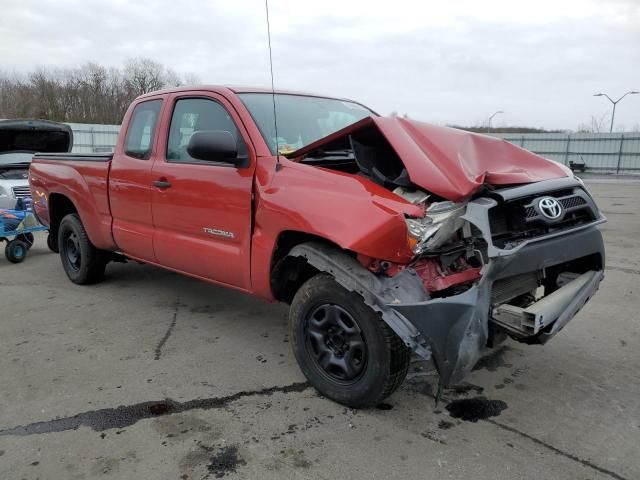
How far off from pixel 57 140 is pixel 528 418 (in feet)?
29.0

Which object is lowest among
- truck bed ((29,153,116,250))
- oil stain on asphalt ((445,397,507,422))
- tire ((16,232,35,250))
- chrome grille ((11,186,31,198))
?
oil stain on asphalt ((445,397,507,422))

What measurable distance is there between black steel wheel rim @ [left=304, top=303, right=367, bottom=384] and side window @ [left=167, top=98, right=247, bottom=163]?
59.1 inches

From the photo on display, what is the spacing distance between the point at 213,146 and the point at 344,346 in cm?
155

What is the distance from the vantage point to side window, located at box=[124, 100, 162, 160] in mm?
4543

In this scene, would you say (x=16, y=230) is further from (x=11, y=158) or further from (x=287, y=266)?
(x=287, y=266)

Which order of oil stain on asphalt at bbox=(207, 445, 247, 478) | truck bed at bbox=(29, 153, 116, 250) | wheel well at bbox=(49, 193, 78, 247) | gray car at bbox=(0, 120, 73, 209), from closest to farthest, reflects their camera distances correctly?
oil stain on asphalt at bbox=(207, 445, 247, 478)
truck bed at bbox=(29, 153, 116, 250)
wheel well at bbox=(49, 193, 78, 247)
gray car at bbox=(0, 120, 73, 209)

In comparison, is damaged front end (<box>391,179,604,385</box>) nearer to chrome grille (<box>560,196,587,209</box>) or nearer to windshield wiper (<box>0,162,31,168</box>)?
chrome grille (<box>560,196,587,209</box>)

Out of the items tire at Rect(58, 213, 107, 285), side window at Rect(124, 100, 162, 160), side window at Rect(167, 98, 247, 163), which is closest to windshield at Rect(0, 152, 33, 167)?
tire at Rect(58, 213, 107, 285)

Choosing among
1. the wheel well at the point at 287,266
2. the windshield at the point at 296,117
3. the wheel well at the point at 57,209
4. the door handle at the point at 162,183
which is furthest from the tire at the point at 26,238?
the wheel well at the point at 287,266

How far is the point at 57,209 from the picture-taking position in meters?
6.05

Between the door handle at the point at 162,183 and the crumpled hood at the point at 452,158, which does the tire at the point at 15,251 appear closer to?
the door handle at the point at 162,183

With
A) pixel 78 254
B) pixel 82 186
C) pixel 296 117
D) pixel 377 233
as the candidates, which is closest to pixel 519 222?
pixel 377 233

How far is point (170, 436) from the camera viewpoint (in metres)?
2.85

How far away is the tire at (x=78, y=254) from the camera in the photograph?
5.55 meters
